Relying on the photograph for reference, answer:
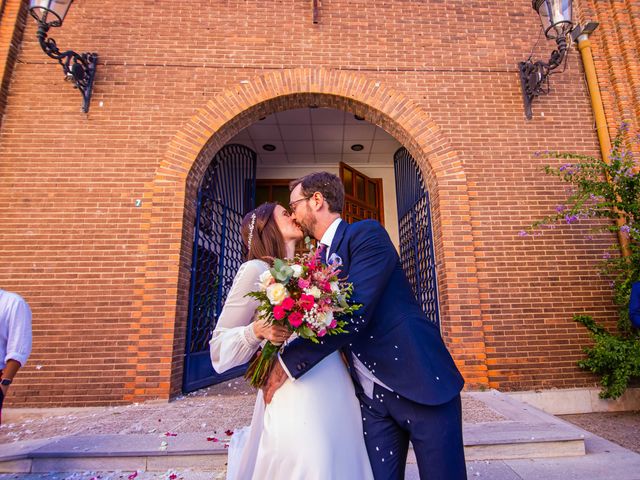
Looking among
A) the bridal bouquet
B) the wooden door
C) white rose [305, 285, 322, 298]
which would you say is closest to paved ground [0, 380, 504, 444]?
the bridal bouquet

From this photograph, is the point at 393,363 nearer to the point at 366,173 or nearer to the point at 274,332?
the point at 274,332

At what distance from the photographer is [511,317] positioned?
4621 millimetres

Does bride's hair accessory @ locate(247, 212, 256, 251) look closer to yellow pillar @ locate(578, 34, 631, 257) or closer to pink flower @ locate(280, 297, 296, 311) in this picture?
pink flower @ locate(280, 297, 296, 311)

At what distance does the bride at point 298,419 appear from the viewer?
1.38 metres

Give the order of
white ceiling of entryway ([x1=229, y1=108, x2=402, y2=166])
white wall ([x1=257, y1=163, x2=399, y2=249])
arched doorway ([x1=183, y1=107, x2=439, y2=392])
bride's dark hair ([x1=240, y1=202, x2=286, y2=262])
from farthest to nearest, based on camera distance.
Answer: white wall ([x1=257, y1=163, x2=399, y2=249]), white ceiling of entryway ([x1=229, y1=108, x2=402, y2=166]), arched doorway ([x1=183, y1=107, x2=439, y2=392]), bride's dark hair ([x1=240, y1=202, x2=286, y2=262])

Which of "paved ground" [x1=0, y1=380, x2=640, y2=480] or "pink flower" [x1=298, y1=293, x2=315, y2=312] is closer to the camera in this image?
"pink flower" [x1=298, y1=293, x2=315, y2=312]

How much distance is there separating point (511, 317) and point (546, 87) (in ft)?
11.7

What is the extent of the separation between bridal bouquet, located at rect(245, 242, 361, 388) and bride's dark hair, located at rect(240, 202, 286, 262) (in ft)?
1.97

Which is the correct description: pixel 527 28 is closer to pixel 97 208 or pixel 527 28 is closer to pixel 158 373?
pixel 97 208

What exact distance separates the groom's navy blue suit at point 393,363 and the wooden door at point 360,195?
5.57 meters

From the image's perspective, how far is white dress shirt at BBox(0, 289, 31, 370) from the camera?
260cm

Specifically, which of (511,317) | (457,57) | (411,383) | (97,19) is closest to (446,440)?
(411,383)

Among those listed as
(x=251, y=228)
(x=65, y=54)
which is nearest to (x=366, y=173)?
(x=65, y=54)

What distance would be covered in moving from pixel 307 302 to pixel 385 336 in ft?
1.36
